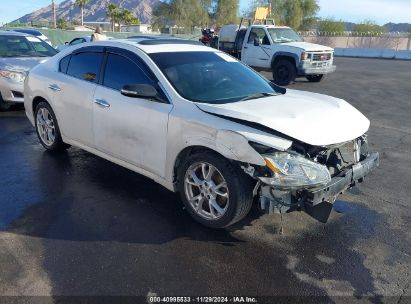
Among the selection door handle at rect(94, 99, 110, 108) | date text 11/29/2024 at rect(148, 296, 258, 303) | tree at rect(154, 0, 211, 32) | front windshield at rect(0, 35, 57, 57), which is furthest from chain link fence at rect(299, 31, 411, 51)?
date text 11/29/2024 at rect(148, 296, 258, 303)

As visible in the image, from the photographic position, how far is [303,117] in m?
3.63

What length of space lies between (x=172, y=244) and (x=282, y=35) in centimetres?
1300

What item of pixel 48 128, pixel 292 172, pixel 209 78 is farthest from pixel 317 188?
pixel 48 128

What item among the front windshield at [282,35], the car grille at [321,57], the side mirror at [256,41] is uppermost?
the front windshield at [282,35]

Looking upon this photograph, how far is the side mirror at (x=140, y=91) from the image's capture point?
155 inches

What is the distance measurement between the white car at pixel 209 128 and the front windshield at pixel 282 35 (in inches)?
411

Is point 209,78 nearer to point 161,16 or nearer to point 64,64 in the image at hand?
point 64,64

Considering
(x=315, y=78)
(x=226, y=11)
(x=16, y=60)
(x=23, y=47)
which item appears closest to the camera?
→ (x=16, y=60)

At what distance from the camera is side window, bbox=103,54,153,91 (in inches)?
169

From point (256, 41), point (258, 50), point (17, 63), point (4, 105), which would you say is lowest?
point (4, 105)

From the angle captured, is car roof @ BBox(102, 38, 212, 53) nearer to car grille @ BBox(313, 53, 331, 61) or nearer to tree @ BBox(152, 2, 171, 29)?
car grille @ BBox(313, 53, 331, 61)

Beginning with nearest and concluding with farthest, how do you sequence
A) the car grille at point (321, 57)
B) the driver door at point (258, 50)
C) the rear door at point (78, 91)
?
the rear door at point (78, 91), the car grille at point (321, 57), the driver door at point (258, 50)

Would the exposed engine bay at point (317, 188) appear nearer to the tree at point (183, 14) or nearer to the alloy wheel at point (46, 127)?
the alloy wheel at point (46, 127)

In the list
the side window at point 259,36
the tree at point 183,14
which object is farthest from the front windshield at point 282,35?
the tree at point 183,14
